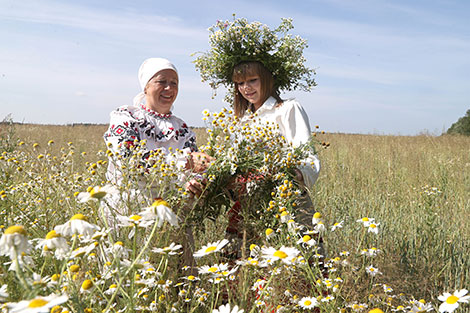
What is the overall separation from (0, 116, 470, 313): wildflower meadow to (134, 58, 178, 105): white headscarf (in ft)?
2.46

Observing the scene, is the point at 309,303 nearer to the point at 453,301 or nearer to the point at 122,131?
the point at 453,301

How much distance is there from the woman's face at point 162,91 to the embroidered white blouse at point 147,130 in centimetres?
6

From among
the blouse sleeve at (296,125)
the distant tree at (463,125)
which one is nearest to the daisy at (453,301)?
the blouse sleeve at (296,125)

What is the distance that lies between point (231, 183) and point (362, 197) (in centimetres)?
277

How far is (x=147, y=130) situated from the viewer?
302 centimetres

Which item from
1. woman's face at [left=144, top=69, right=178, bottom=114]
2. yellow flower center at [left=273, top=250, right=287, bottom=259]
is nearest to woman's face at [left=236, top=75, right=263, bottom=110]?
woman's face at [left=144, top=69, right=178, bottom=114]

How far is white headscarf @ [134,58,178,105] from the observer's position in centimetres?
306

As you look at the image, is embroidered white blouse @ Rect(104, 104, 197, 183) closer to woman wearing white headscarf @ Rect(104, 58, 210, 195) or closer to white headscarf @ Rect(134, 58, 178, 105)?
woman wearing white headscarf @ Rect(104, 58, 210, 195)

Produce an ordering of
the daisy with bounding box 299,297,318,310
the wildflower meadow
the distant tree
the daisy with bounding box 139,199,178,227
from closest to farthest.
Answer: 1. the daisy with bounding box 139,199,178,227
2. the wildflower meadow
3. the daisy with bounding box 299,297,318,310
4. the distant tree

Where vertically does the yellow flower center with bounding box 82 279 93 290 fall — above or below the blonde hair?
below

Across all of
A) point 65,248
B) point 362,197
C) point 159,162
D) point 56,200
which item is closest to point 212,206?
point 159,162

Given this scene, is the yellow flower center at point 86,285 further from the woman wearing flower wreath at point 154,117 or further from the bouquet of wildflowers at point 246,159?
the woman wearing flower wreath at point 154,117

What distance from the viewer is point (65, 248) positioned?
4.27ft

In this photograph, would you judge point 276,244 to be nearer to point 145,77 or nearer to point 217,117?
point 217,117
